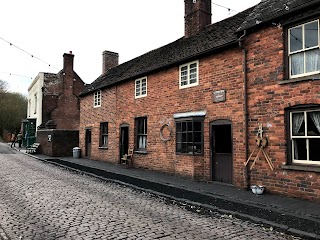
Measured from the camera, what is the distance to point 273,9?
9.23 m

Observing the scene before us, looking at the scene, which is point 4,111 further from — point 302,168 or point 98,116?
point 302,168

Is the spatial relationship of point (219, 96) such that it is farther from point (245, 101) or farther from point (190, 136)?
point (190, 136)

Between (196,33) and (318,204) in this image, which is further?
(196,33)

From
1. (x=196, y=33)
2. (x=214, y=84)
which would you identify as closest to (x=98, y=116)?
(x=196, y=33)

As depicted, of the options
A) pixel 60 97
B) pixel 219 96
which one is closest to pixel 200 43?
pixel 219 96

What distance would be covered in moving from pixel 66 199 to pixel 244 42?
8.15 meters

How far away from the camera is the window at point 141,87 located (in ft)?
50.1

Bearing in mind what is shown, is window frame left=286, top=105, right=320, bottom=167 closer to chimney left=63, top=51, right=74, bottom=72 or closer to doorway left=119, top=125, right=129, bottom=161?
doorway left=119, top=125, right=129, bottom=161

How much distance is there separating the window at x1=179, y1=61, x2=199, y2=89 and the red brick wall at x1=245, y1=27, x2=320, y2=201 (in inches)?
111

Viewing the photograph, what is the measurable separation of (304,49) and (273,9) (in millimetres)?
2033

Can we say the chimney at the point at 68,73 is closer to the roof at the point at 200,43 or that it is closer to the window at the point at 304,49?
the roof at the point at 200,43

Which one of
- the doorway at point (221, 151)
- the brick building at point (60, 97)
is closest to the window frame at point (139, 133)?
the doorway at point (221, 151)

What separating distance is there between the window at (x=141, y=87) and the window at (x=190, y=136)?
3.69 metres

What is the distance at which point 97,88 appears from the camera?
65.5ft
